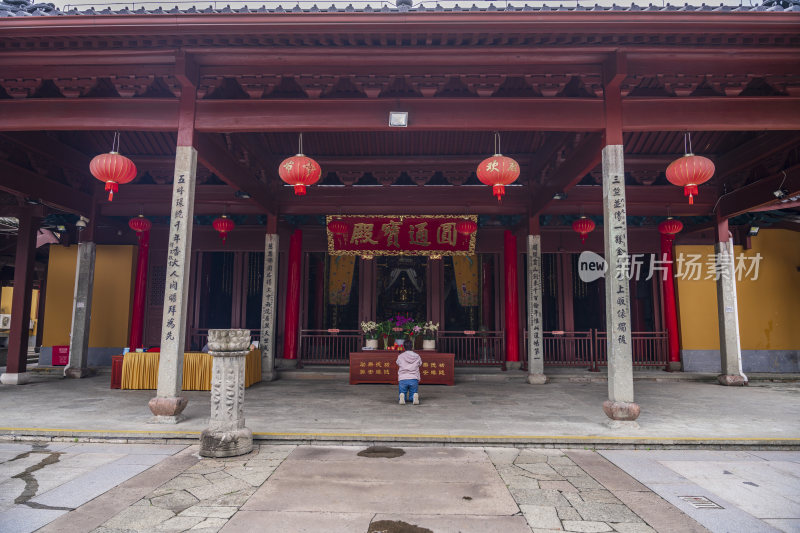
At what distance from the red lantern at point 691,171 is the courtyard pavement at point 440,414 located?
2.97m

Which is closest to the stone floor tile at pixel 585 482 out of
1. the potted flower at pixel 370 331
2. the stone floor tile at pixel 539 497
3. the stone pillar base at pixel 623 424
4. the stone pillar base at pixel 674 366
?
the stone floor tile at pixel 539 497

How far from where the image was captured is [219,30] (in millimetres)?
5102

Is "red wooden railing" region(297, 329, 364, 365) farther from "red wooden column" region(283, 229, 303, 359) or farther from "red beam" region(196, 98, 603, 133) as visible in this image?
"red beam" region(196, 98, 603, 133)

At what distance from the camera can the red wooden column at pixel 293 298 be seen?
10.2 meters

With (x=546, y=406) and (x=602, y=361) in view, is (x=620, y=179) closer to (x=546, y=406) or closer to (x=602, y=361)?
(x=546, y=406)

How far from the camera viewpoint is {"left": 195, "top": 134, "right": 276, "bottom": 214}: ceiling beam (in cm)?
618

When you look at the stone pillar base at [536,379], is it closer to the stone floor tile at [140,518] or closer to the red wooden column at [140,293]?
the stone floor tile at [140,518]

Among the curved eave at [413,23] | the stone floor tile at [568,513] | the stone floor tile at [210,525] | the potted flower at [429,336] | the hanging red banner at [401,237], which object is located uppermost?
the curved eave at [413,23]

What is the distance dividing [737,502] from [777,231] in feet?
34.9

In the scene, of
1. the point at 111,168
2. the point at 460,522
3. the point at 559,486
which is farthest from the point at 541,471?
the point at 111,168

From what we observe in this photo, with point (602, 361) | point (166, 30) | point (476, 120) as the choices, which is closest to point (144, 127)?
point (166, 30)

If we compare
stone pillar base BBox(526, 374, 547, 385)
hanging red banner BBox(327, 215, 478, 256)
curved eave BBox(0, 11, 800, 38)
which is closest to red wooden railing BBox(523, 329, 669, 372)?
stone pillar base BBox(526, 374, 547, 385)

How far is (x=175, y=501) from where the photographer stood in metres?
3.26

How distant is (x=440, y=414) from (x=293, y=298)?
17.9 feet
